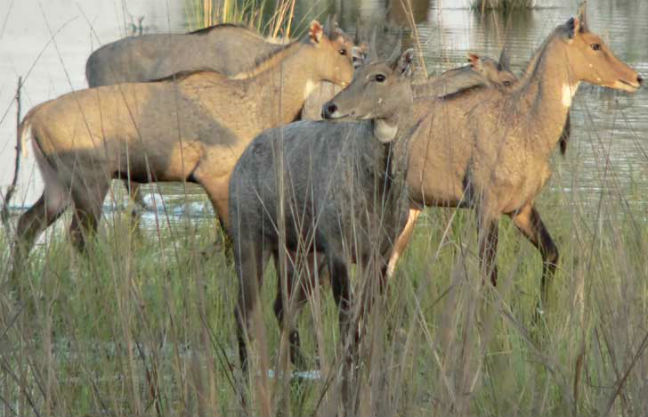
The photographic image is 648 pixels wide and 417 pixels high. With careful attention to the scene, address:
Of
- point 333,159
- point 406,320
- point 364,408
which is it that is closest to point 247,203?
point 333,159

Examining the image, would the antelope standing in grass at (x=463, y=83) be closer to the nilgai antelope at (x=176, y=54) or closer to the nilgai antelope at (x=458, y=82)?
the nilgai antelope at (x=458, y=82)

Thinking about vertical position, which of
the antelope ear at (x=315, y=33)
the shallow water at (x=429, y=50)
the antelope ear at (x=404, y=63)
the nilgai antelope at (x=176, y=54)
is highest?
the antelope ear at (x=404, y=63)

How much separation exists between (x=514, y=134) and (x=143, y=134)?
2.00m

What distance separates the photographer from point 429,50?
17.9 m

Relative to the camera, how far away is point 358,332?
3.68 meters

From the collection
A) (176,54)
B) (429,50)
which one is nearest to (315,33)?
(176,54)

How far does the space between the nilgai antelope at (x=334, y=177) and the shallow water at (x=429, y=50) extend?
697 mm

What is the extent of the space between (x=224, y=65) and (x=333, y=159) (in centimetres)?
460

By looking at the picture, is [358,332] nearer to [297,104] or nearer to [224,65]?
[297,104]

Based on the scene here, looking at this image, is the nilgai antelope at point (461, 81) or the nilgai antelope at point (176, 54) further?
the nilgai antelope at point (176, 54)

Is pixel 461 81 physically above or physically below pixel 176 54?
above

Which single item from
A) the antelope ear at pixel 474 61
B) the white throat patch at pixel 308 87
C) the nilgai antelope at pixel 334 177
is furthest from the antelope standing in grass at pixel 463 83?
the nilgai antelope at pixel 334 177

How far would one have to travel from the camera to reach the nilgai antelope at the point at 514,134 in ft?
21.9

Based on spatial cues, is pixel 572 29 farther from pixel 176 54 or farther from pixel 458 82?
pixel 176 54
